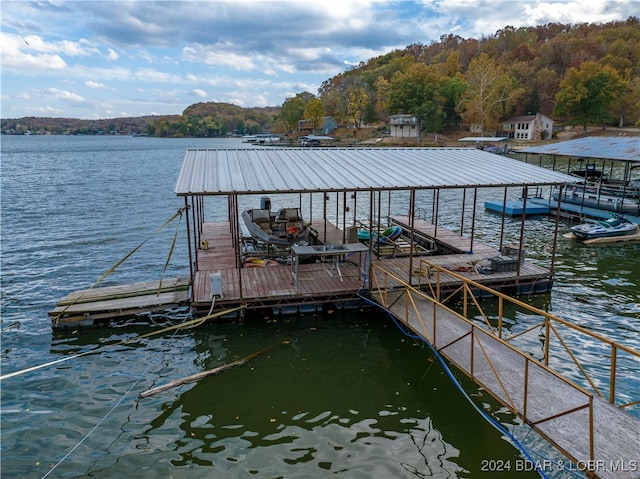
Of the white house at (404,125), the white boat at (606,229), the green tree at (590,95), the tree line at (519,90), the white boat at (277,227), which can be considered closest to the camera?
the white boat at (277,227)

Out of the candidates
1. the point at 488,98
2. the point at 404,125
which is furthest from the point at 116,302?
the point at 404,125

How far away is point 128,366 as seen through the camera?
1079 centimetres

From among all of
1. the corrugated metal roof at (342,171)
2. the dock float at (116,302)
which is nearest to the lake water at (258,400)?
the dock float at (116,302)

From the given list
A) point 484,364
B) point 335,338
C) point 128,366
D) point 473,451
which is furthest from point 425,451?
point 128,366

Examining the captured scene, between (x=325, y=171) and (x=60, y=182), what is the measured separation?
42.6 meters

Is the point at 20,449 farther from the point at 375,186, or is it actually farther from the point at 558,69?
the point at 558,69

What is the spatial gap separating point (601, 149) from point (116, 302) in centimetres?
2829

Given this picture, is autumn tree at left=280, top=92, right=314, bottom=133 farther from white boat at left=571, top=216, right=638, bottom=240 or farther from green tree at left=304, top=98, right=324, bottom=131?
white boat at left=571, top=216, right=638, bottom=240

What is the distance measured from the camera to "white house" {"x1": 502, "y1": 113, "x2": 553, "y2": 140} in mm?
79750

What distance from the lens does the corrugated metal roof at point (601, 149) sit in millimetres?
25281

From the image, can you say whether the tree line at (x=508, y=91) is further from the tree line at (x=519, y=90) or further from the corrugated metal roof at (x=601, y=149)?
the corrugated metal roof at (x=601, y=149)

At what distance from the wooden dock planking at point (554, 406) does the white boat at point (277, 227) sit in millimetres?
7505

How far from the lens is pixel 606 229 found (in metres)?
22.1

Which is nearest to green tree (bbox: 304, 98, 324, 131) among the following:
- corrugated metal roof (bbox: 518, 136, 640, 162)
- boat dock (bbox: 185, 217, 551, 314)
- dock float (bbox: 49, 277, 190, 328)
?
corrugated metal roof (bbox: 518, 136, 640, 162)
